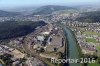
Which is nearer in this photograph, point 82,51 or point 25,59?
point 25,59

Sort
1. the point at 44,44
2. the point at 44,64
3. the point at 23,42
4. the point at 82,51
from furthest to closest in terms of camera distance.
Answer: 1. the point at 23,42
2. the point at 44,44
3. the point at 82,51
4. the point at 44,64

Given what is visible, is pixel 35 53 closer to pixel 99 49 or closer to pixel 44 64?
pixel 44 64

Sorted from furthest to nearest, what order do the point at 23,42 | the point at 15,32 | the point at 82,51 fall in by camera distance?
the point at 15,32
the point at 23,42
the point at 82,51

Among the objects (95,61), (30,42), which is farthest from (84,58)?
(30,42)

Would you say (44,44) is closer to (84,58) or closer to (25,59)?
(25,59)

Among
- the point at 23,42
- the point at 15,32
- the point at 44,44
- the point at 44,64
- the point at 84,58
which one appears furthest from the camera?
the point at 15,32

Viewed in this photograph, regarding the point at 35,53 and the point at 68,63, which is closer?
the point at 68,63

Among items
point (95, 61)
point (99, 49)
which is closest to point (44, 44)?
point (99, 49)

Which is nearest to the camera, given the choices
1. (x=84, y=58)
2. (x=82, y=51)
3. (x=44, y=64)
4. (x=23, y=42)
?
(x=44, y=64)
